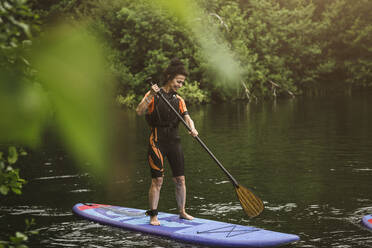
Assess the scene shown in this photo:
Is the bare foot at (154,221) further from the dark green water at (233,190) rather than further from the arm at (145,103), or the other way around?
the arm at (145,103)

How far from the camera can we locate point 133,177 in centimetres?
1096

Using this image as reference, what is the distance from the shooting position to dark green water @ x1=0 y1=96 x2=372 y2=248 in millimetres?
6410

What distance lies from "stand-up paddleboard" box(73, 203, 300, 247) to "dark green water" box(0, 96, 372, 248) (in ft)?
0.33

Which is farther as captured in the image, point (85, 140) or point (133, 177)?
point (133, 177)

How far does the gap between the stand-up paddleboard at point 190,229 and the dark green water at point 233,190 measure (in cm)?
10

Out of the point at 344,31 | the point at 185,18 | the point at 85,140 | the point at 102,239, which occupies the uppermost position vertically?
the point at 344,31

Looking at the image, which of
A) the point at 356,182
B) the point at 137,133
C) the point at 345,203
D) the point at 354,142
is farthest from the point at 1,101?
the point at 137,133

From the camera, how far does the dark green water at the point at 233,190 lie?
641 centimetres

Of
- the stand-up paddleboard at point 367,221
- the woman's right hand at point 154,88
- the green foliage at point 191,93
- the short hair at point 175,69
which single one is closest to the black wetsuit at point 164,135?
the short hair at point 175,69

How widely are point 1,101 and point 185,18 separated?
458 millimetres

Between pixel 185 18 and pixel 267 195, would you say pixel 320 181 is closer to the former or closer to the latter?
pixel 267 195

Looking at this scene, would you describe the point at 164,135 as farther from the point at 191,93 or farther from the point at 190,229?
the point at 191,93

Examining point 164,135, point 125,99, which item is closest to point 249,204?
point 164,135

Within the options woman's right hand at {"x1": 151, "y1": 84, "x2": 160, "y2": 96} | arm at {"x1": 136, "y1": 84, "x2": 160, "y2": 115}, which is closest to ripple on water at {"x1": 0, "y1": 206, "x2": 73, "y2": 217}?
arm at {"x1": 136, "y1": 84, "x2": 160, "y2": 115}
